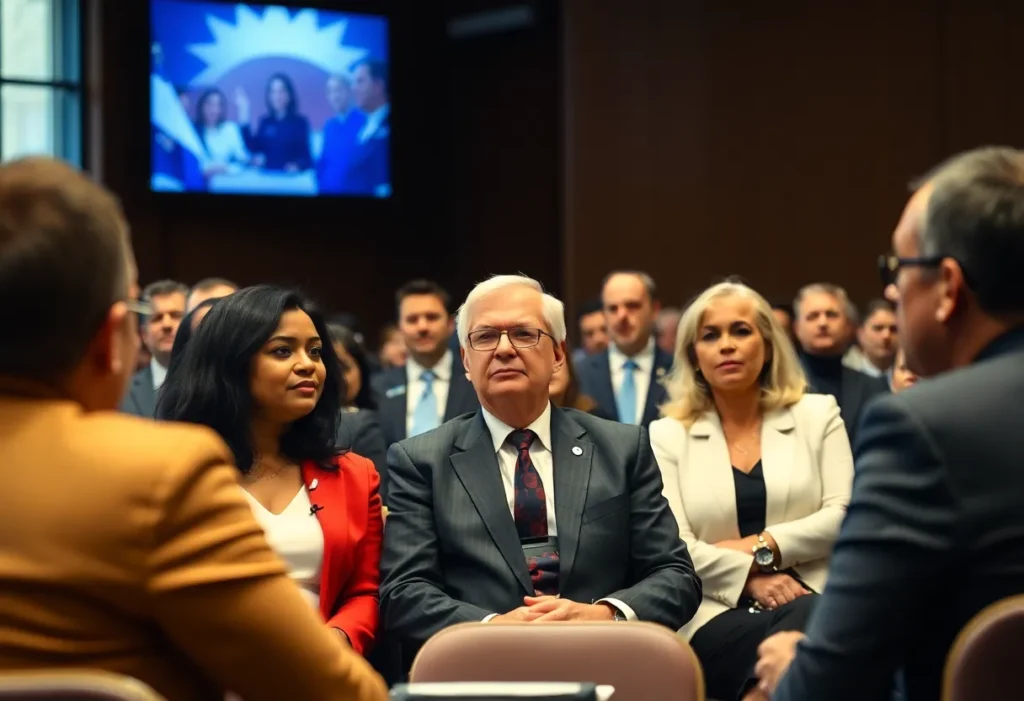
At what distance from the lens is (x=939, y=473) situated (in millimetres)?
1745

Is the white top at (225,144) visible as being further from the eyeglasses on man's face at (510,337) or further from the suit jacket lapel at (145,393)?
the eyeglasses on man's face at (510,337)

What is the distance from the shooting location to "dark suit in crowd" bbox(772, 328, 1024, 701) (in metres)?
1.75

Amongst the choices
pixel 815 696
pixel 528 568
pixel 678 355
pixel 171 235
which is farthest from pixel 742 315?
pixel 171 235

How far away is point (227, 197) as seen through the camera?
11.7 meters

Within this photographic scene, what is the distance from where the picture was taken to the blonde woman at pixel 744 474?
158 inches

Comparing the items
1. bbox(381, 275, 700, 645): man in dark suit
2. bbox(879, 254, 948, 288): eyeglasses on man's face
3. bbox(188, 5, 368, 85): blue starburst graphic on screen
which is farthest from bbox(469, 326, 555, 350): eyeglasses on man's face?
bbox(188, 5, 368, 85): blue starburst graphic on screen

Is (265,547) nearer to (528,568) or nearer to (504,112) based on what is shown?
(528,568)

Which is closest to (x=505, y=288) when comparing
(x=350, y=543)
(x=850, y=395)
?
(x=350, y=543)

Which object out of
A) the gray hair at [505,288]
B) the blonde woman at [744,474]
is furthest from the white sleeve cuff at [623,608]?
the gray hair at [505,288]

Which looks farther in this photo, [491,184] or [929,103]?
[491,184]

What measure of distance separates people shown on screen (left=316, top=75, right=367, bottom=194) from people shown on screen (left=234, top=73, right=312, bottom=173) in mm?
192

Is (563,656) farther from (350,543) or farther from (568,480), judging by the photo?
(350,543)

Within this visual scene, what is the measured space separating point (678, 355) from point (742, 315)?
0.26 meters

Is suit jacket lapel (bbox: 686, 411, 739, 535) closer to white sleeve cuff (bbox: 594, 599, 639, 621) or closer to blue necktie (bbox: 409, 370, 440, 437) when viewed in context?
white sleeve cuff (bbox: 594, 599, 639, 621)
